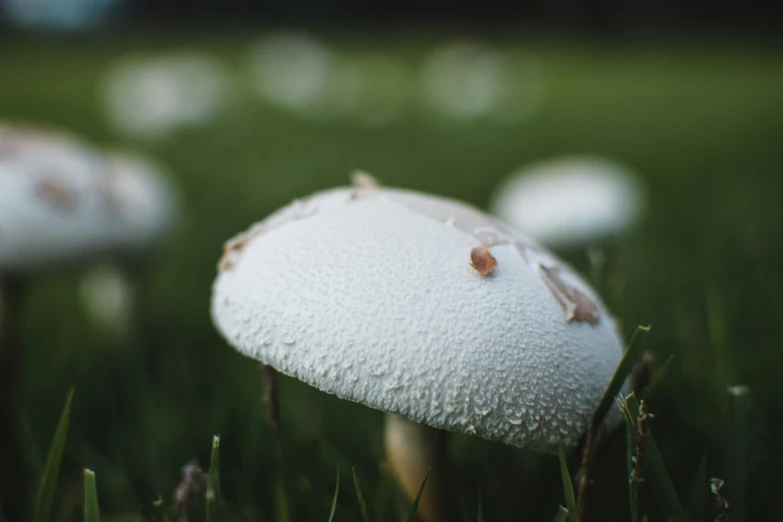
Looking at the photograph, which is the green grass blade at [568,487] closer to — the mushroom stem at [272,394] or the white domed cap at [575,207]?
the mushroom stem at [272,394]

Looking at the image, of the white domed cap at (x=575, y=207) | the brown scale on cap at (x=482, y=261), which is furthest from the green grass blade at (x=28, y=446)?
the white domed cap at (x=575, y=207)

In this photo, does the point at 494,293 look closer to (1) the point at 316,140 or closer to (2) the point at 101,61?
(1) the point at 316,140

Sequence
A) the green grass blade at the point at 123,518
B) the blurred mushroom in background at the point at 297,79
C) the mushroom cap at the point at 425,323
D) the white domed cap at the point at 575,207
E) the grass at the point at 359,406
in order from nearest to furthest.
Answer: the mushroom cap at the point at 425,323 < the green grass blade at the point at 123,518 < the grass at the point at 359,406 < the white domed cap at the point at 575,207 < the blurred mushroom in background at the point at 297,79

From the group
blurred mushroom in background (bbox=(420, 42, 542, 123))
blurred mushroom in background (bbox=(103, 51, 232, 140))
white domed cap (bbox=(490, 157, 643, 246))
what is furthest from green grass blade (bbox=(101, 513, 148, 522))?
blurred mushroom in background (bbox=(420, 42, 542, 123))

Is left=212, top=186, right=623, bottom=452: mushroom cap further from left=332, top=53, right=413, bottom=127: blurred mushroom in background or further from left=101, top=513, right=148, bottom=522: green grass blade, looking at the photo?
left=332, top=53, right=413, bottom=127: blurred mushroom in background

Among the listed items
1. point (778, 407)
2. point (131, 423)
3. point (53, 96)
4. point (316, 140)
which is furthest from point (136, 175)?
point (53, 96)
